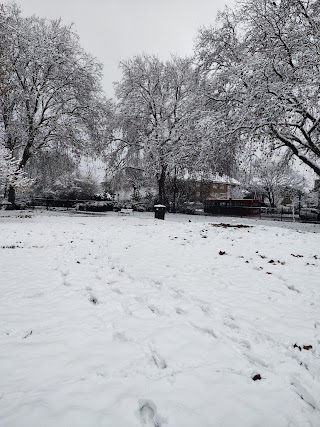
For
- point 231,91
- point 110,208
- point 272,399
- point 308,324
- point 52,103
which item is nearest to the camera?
point 272,399

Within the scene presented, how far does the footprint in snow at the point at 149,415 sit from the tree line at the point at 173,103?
39.7ft

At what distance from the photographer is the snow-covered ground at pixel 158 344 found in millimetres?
1827

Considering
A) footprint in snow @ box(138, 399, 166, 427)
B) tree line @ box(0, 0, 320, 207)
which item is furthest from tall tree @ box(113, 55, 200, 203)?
footprint in snow @ box(138, 399, 166, 427)

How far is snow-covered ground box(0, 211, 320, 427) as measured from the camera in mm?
1827

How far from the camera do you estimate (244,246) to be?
789cm

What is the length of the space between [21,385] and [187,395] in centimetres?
126

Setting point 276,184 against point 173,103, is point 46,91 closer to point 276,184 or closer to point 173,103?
point 173,103

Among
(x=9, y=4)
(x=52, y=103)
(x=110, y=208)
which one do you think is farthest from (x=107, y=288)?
(x=9, y=4)

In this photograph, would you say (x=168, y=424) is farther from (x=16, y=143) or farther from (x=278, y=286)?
(x=16, y=143)

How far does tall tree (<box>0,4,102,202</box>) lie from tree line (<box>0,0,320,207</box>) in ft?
0.24

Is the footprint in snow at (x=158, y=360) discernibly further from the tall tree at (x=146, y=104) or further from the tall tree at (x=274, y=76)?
the tall tree at (x=146, y=104)

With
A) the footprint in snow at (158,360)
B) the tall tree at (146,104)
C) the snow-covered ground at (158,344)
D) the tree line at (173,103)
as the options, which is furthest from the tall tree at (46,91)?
the footprint in snow at (158,360)

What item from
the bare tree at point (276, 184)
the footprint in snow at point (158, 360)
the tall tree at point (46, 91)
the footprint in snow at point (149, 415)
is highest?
the tall tree at point (46, 91)

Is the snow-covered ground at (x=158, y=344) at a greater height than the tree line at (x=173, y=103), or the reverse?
the tree line at (x=173, y=103)
